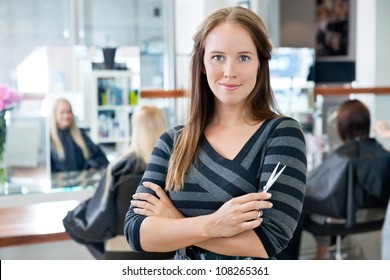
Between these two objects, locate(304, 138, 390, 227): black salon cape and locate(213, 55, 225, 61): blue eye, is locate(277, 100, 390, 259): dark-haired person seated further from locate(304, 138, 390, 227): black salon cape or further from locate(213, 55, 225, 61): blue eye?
locate(213, 55, 225, 61): blue eye

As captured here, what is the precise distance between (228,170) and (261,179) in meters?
0.04

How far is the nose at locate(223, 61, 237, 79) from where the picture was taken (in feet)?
2.37

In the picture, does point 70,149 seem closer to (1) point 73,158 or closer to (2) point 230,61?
(1) point 73,158

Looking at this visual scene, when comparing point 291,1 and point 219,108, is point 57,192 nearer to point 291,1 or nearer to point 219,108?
point 219,108

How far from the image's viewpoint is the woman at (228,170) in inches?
28.2

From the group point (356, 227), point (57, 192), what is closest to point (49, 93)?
point (57, 192)

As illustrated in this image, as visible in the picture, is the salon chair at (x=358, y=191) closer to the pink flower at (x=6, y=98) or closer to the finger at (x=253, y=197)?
the pink flower at (x=6, y=98)

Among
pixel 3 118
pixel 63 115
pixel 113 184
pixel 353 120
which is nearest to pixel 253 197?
pixel 113 184

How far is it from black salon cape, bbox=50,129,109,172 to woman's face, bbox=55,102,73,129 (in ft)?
0.07

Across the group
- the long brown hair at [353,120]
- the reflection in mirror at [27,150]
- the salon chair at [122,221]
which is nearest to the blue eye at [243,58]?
the salon chair at [122,221]

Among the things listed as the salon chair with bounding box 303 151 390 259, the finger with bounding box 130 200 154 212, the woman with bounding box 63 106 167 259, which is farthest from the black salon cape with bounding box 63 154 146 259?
the salon chair with bounding box 303 151 390 259

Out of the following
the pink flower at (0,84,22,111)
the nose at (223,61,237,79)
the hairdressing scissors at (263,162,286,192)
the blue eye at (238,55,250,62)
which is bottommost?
the hairdressing scissors at (263,162,286,192)

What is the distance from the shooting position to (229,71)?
0.72m

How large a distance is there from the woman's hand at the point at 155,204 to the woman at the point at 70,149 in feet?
3.43
